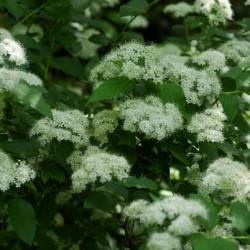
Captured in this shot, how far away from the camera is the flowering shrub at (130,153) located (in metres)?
2.30

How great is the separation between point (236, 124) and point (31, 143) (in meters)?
1.03

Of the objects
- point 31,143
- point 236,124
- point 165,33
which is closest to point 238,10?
point 165,33

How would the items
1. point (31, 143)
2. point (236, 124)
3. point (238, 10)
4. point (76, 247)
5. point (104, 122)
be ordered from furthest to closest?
point (238, 10) → point (76, 247) → point (236, 124) → point (104, 122) → point (31, 143)

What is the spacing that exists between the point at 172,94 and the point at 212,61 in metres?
0.37

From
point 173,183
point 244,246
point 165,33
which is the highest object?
point 244,246

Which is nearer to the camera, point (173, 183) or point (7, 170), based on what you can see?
point (7, 170)

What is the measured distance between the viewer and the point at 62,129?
2609mm

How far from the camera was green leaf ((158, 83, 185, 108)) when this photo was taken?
8.88 ft

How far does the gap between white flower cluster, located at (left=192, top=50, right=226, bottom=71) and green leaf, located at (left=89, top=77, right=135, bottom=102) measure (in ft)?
1.42

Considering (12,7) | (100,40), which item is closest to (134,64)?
(12,7)

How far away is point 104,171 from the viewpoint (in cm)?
238

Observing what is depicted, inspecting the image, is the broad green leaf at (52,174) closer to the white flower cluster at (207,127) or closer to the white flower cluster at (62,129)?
the white flower cluster at (62,129)

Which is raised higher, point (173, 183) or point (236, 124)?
point (236, 124)

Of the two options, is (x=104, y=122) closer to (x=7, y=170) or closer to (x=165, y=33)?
(x=7, y=170)
